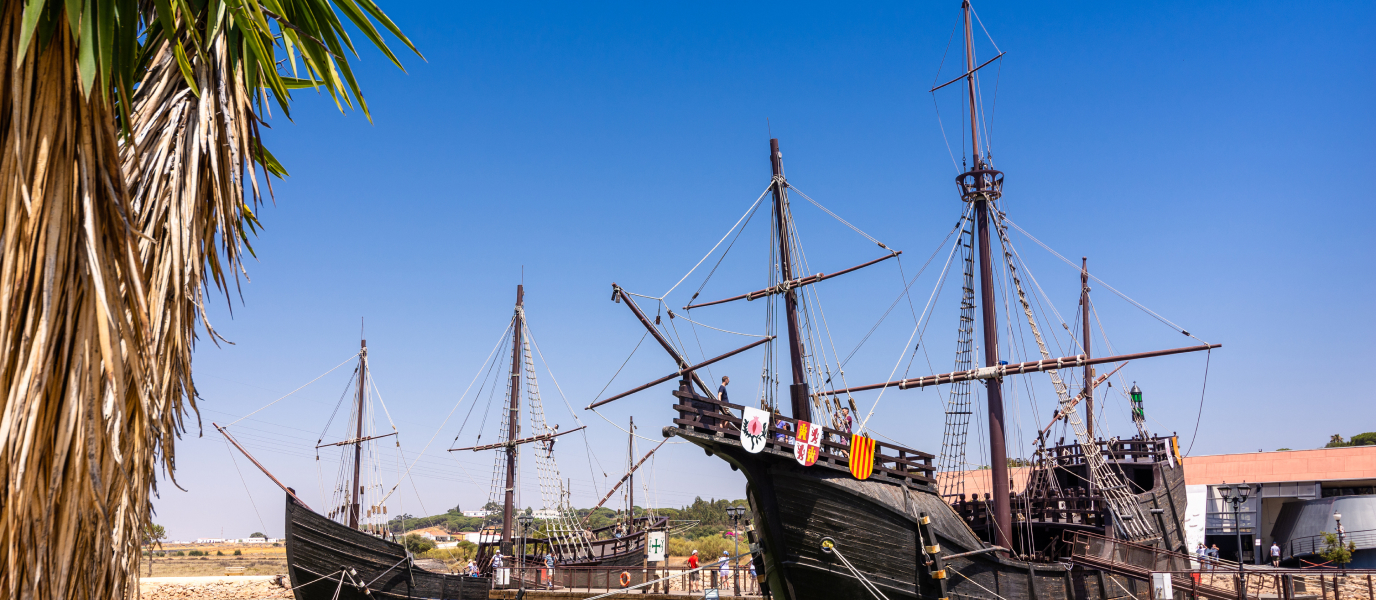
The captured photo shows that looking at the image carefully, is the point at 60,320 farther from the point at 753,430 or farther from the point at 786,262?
the point at 786,262

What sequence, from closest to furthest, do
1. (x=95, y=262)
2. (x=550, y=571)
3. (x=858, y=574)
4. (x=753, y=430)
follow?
1. (x=95, y=262)
2. (x=753, y=430)
3. (x=858, y=574)
4. (x=550, y=571)

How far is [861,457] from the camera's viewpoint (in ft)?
46.3

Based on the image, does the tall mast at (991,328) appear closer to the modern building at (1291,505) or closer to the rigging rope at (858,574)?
the rigging rope at (858,574)

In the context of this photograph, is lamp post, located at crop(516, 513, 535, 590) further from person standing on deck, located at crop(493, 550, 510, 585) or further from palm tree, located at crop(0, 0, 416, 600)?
palm tree, located at crop(0, 0, 416, 600)

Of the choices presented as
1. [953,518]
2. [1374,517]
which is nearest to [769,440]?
[953,518]

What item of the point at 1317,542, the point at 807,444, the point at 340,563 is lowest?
the point at 1317,542

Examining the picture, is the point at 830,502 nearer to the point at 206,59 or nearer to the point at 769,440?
the point at 769,440

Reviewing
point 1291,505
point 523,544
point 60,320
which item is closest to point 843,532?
point 60,320

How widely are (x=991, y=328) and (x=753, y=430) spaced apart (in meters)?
8.72

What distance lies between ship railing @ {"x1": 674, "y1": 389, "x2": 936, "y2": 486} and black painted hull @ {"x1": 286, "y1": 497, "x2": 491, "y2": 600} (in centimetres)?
1246

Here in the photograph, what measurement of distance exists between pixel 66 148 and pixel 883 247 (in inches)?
666

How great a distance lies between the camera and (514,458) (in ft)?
99.3

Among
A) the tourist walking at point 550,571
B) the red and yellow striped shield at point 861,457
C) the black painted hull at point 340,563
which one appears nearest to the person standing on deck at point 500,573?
the tourist walking at point 550,571

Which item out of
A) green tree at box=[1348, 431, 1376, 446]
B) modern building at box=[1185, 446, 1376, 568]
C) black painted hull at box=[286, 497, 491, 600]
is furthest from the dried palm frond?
green tree at box=[1348, 431, 1376, 446]
